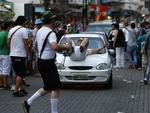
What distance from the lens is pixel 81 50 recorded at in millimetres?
15875

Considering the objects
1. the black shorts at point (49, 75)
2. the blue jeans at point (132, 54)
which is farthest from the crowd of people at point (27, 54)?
the blue jeans at point (132, 54)

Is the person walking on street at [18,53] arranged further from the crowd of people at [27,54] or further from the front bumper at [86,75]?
the front bumper at [86,75]

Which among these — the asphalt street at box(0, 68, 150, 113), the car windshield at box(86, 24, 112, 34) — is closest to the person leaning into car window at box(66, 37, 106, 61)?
the asphalt street at box(0, 68, 150, 113)

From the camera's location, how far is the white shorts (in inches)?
628

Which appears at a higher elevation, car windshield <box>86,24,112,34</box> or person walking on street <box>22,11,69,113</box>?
person walking on street <box>22,11,69,113</box>

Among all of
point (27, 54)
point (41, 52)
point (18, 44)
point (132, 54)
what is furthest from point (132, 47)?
point (41, 52)

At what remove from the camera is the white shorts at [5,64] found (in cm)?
1595

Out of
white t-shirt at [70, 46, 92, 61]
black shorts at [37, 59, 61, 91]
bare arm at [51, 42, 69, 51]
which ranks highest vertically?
bare arm at [51, 42, 69, 51]

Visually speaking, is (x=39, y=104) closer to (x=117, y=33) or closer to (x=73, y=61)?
(x=73, y=61)

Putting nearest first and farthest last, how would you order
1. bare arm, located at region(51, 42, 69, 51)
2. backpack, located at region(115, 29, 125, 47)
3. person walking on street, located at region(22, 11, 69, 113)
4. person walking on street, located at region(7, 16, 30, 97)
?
1. bare arm, located at region(51, 42, 69, 51)
2. person walking on street, located at region(22, 11, 69, 113)
3. person walking on street, located at region(7, 16, 30, 97)
4. backpack, located at region(115, 29, 125, 47)

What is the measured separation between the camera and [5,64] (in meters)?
16.1

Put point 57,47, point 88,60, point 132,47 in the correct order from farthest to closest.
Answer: point 132,47, point 88,60, point 57,47

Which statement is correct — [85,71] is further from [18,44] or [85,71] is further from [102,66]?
[18,44]

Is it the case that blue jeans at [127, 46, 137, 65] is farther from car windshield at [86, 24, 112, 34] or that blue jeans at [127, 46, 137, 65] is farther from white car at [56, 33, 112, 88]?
white car at [56, 33, 112, 88]
